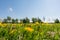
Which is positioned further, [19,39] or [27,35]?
[27,35]

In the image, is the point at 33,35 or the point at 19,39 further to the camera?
the point at 33,35

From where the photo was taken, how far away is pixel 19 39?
2.52 meters

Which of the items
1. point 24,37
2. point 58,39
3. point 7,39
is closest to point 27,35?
point 24,37

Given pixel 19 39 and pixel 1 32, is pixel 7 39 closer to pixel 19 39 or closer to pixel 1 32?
pixel 19 39

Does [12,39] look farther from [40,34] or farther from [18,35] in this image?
[40,34]

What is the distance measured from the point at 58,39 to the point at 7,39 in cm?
82

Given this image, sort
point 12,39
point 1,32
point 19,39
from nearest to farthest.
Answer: point 19,39 → point 12,39 → point 1,32

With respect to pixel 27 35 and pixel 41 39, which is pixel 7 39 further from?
pixel 41 39

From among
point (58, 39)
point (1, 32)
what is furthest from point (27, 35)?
point (1, 32)

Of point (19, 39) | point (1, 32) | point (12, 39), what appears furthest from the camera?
point (1, 32)

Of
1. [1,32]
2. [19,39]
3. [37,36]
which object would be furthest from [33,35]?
[1,32]

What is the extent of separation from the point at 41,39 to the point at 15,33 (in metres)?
0.45

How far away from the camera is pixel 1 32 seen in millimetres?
3352

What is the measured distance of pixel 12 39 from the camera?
2688 millimetres
